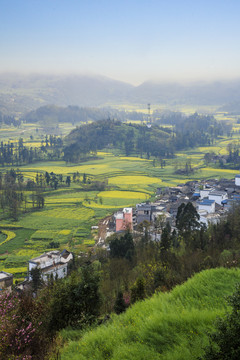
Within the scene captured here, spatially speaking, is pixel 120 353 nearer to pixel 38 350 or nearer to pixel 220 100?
pixel 38 350

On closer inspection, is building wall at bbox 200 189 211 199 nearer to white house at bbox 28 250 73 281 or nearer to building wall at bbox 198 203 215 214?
building wall at bbox 198 203 215 214

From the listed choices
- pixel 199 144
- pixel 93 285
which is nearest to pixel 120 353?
pixel 93 285

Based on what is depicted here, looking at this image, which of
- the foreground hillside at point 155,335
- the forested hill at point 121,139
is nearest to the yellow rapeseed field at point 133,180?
the forested hill at point 121,139

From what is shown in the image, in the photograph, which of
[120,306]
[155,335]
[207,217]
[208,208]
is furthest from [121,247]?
[155,335]

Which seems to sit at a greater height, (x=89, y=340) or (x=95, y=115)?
(x=95, y=115)

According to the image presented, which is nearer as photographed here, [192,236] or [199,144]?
[192,236]

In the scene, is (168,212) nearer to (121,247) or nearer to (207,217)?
(207,217)

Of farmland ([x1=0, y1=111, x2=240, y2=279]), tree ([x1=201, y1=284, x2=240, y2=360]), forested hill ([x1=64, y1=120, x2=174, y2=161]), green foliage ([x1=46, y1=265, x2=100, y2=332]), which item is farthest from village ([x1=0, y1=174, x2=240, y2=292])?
forested hill ([x1=64, y1=120, x2=174, y2=161])
